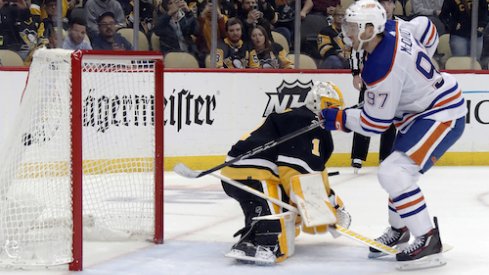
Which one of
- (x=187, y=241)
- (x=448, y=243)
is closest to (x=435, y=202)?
(x=448, y=243)

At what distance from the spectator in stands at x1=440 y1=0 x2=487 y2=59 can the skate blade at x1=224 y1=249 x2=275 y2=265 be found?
171 inches

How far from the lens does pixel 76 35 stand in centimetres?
697

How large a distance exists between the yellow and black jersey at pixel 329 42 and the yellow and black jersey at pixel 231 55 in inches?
24.5

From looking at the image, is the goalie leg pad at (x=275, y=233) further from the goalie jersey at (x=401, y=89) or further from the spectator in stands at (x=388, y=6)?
the spectator in stands at (x=388, y=6)

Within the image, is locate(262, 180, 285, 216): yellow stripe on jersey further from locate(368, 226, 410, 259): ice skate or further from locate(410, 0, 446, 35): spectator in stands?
locate(410, 0, 446, 35): spectator in stands

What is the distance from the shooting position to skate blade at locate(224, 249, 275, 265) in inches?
167

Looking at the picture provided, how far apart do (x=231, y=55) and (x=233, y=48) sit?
7 cm

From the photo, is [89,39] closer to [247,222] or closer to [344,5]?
[344,5]

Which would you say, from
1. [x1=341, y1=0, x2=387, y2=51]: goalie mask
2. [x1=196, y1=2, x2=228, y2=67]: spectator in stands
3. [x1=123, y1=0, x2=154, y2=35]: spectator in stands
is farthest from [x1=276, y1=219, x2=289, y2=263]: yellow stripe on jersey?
[x1=196, y1=2, x2=228, y2=67]: spectator in stands

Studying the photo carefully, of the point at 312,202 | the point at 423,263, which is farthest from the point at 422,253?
the point at 312,202

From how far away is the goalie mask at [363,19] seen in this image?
4.12 meters

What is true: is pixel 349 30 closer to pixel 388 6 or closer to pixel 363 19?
pixel 363 19

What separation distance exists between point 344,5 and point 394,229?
12.3ft

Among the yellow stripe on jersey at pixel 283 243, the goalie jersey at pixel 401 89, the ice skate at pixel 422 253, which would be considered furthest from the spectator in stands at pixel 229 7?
the ice skate at pixel 422 253
